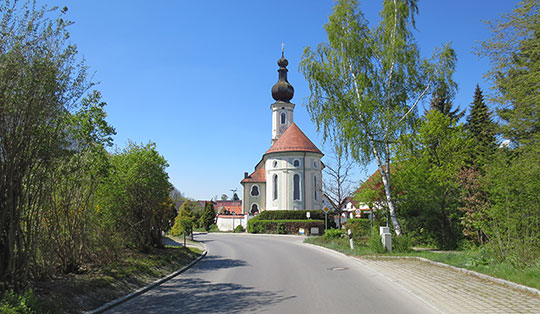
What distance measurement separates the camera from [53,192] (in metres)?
9.93

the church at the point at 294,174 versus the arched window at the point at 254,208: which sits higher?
the church at the point at 294,174

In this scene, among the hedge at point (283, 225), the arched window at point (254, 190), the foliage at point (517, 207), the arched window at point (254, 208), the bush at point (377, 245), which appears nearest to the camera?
the foliage at point (517, 207)

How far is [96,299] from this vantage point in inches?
331

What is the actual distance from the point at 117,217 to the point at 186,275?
337 cm

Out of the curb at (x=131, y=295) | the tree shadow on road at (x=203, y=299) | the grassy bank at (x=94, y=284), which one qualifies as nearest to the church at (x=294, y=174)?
the grassy bank at (x=94, y=284)

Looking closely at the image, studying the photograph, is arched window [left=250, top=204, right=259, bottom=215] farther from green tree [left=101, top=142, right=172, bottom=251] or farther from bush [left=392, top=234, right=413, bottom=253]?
green tree [left=101, top=142, right=172, bottom=251]

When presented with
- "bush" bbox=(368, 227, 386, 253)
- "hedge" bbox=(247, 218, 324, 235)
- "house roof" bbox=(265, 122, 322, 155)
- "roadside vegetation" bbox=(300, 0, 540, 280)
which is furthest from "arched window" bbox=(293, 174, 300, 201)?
"bush" bbox=(368, 227, 386, 253)

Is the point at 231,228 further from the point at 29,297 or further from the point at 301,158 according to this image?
the point at 29,297

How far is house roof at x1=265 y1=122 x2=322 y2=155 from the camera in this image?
1984 inches

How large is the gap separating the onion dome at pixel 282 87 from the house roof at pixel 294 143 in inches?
437

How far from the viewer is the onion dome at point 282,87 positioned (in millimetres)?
62375

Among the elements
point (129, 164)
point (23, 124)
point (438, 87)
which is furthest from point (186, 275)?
point (438, 87)

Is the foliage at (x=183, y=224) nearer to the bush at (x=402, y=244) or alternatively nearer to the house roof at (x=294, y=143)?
the bush at (x=402, y=244)

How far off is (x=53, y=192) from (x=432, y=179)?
1691 centimetres
